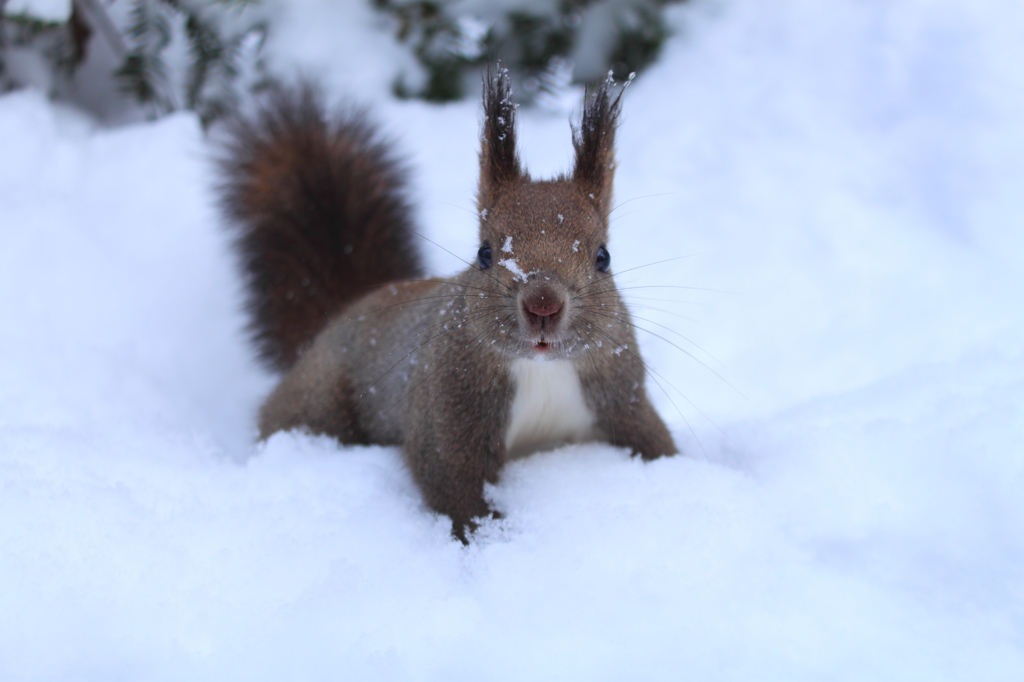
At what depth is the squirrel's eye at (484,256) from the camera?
1998mm

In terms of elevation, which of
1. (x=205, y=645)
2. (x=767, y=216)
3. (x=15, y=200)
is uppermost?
(x=767, y=216)

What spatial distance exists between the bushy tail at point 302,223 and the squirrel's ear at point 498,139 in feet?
3.43

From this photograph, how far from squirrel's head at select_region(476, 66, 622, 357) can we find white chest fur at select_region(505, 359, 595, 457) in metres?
0.20

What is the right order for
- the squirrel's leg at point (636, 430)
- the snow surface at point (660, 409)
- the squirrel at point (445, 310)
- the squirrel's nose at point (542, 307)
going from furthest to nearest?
the squirrel's leg at point (636, 430)
the squirrel at point (445, 310)
the squirrel's nose at point (542, 307)
the snow surface at point (660, 409)

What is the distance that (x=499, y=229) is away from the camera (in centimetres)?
195

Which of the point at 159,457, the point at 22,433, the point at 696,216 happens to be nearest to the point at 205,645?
the point at 159,457

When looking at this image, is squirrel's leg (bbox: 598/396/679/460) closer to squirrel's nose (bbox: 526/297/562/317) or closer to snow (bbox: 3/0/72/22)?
squirrel's nose (bbox: 526/297/562/317)

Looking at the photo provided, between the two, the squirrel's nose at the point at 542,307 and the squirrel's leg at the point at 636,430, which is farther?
the squirrel's leg at the point at 636,430

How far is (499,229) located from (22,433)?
4.57 ft

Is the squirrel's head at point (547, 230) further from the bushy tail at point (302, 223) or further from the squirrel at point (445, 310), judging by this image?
the bushy tail at point (302, 223)

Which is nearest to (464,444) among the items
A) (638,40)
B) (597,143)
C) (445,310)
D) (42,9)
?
(445,310)

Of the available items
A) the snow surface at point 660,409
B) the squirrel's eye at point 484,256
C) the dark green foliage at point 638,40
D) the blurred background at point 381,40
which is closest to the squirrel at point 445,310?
the squirrel's eye at point 484,256

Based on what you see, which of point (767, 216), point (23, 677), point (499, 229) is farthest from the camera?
point (767, 216)

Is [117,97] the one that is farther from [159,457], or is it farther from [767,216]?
[767,216]
